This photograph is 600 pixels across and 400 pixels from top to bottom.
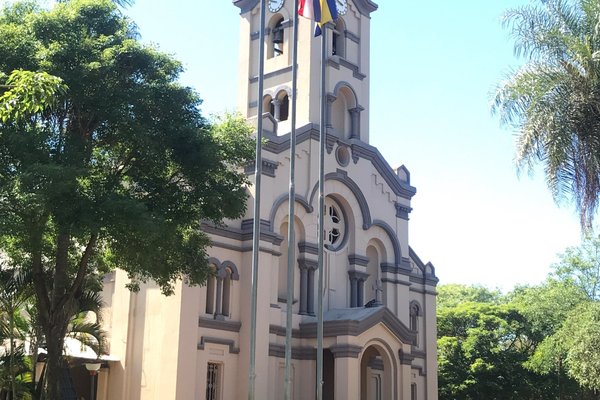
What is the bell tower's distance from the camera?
36000 millimetres

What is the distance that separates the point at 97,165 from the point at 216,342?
11.0m

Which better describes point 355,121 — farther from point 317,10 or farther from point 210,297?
point 317,10

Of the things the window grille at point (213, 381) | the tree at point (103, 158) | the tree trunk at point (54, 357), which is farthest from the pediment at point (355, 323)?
the tree trunk at point (54, 357)

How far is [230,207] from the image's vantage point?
20891 millimetres

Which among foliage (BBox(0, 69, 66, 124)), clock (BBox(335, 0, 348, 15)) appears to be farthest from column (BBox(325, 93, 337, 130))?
foliage (BBox(0, 69, 66, 124))

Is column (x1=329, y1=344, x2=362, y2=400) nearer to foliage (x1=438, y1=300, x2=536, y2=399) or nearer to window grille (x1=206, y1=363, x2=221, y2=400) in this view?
window grille (x1=206, y1=363, x2=221, y2=400)

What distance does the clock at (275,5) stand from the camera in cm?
3697

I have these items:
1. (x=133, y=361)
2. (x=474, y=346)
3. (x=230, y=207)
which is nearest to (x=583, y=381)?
(x=474, y=346)

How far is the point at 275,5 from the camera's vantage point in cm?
3712

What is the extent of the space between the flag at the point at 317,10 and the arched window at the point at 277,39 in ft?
42.3

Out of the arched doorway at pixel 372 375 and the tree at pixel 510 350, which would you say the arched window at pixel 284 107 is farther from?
the tree at pixel 510 350

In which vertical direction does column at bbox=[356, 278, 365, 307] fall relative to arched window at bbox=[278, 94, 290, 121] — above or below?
below

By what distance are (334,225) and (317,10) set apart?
1308 centimetres

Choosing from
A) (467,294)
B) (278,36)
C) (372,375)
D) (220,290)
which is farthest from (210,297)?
(467,294)
